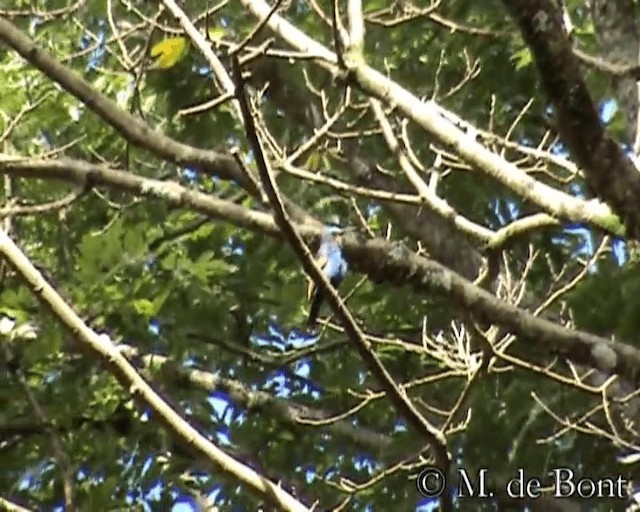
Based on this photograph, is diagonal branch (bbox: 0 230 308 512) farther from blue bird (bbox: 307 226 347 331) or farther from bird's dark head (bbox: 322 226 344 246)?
bird's dark head (bbox: 322 226 344 246)

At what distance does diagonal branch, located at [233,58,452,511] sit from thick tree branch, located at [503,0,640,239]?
0.50 metres

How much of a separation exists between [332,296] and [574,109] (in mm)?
533

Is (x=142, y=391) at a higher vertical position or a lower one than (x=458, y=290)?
lower

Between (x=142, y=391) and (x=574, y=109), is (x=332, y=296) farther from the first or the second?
(x=574, y=109)

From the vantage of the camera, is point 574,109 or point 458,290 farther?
point 458,290

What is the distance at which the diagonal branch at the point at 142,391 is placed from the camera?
74.5 inches

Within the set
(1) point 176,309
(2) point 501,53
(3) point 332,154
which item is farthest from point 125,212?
(2) point 501,53

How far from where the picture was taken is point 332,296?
5.84 ft

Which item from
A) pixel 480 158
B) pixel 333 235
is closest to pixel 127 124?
pixel 333 235

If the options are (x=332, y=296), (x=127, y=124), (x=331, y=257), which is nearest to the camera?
(x=332, y=296)

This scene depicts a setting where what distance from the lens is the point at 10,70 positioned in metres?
3.66

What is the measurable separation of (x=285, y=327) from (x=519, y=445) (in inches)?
48.2

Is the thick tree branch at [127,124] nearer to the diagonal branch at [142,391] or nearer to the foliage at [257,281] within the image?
A: the foliage at [257,281]

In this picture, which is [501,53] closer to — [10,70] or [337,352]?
[337,352]
